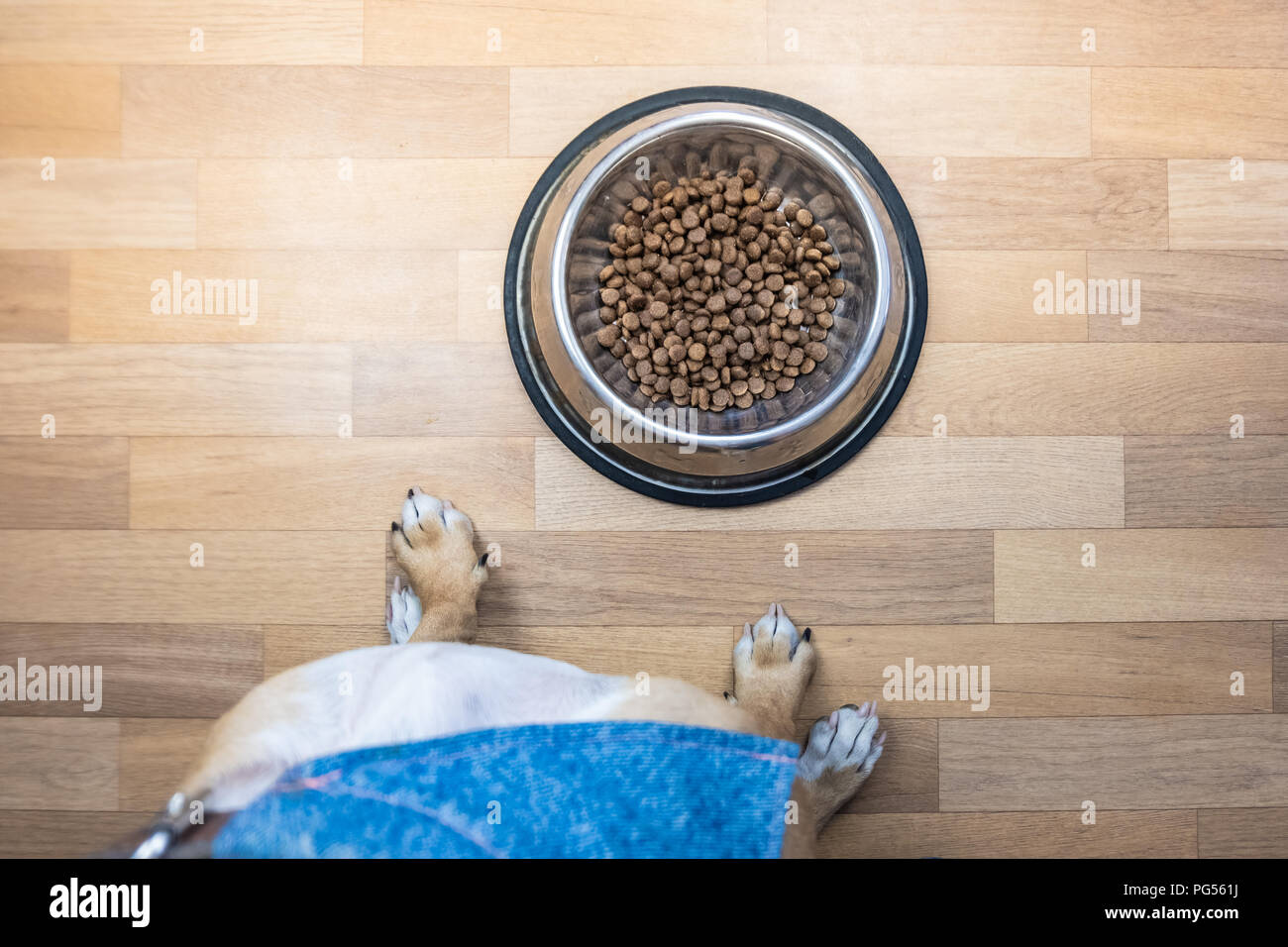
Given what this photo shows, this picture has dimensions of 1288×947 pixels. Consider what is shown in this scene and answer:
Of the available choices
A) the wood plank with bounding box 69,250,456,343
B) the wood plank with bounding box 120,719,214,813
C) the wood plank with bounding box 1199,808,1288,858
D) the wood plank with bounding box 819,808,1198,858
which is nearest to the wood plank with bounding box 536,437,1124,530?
the wood plank with bounding box 69,250,456,343

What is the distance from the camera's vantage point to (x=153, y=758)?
122 cm

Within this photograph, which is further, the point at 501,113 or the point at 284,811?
the point at 501,113

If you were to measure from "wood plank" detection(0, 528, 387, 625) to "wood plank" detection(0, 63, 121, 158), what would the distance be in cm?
57

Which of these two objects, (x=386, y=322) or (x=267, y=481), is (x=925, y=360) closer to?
(x=386, y=322)

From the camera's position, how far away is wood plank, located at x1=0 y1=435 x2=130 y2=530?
1.22 metres

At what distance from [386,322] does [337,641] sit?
0.47m

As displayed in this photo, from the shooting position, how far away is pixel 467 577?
1.17 meters

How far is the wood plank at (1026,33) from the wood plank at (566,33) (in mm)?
62

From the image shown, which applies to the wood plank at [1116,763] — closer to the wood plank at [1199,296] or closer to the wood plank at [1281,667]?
the wood plank at [1281,667]

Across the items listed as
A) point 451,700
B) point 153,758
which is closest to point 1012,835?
point 451,700

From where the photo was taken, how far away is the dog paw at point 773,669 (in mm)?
1163

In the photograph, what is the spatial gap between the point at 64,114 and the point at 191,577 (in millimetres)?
709

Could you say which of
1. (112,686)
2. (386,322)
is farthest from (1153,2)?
(112,686)

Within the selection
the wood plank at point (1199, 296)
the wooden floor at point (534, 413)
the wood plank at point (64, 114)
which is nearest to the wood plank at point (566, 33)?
the wooden floor at point (534, 413)
